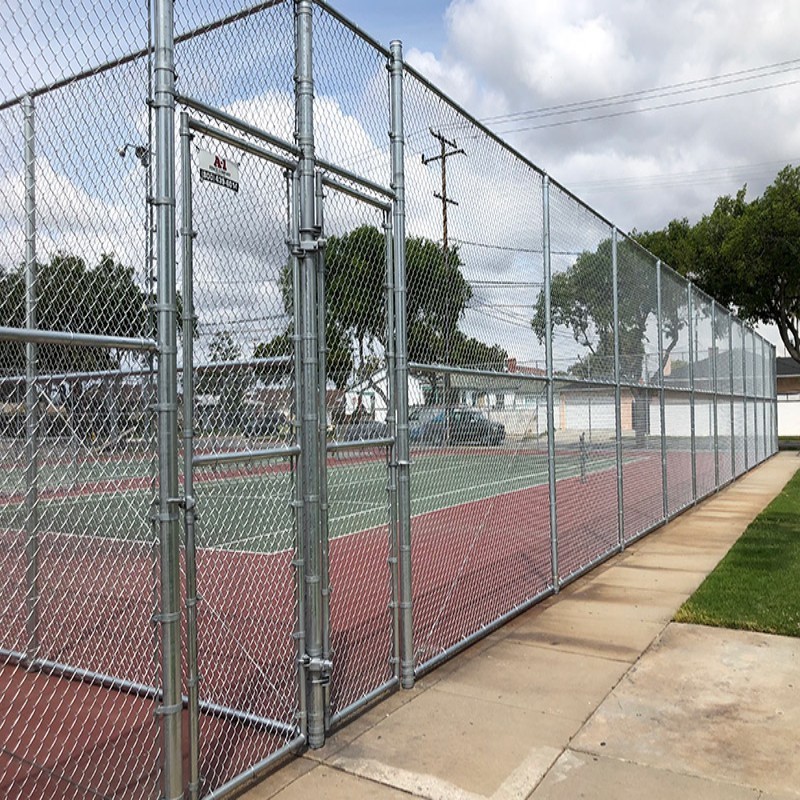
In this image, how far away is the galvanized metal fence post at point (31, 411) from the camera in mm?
→ 4336

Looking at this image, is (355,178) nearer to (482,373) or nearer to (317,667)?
(482,373)

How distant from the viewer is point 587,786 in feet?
12.3

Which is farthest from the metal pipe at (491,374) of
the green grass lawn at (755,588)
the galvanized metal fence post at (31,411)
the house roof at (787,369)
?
the house roof at (787,369)

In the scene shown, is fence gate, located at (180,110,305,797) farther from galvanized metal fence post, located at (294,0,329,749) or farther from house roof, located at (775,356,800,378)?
house roof, located at (775,356,800,378)

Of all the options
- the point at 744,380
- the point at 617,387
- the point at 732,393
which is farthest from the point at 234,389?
the point at 744,380

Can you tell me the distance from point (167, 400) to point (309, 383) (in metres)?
1.03

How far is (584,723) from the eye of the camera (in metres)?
4.48

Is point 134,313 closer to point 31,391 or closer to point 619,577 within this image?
point 31,391

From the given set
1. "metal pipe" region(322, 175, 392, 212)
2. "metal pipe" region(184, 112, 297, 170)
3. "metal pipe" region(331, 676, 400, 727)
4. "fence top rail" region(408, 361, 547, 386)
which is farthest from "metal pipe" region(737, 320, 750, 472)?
"metal pipe" region(184, 112, 297, 170)

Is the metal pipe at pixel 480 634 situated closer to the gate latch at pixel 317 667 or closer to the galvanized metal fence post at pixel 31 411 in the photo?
the gate latch at pixel 317 667

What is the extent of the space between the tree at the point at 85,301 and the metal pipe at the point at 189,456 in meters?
0.20

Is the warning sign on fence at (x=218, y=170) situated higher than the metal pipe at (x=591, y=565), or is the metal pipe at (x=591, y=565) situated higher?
the warning sign on fence at (x=218, y=170)

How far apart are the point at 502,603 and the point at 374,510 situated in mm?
5622

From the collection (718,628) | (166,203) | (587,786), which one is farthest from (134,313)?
(718,628)
